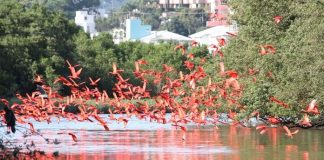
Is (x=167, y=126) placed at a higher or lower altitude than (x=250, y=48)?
lower

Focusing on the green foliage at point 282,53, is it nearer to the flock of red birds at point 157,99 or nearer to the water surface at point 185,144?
the flock of red birds at point 157,99

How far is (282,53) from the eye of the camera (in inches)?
1909

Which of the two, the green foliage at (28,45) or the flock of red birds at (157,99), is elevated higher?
the flock of red birds at (157,99)

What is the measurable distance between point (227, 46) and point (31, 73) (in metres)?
Answer: 38.8

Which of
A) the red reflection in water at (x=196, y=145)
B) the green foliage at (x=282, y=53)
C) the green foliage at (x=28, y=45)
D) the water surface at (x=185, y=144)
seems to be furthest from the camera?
the green foliage at (x=28, y=45)

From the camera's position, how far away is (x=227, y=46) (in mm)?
59750

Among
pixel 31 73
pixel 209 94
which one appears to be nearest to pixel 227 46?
pixel 209 94

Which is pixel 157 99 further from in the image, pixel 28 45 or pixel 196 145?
pixel 28 45

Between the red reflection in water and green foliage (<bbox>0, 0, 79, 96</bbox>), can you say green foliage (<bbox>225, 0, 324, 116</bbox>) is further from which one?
green foliage (<bbox>0, 0, 79, 96</bbox>)

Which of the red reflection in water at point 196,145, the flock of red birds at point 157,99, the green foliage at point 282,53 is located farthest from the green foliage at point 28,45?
the flock of red birds at point 157,99

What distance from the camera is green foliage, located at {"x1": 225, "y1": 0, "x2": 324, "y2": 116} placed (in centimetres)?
4422

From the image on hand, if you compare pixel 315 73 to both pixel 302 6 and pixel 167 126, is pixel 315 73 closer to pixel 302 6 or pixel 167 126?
pixel 302 6

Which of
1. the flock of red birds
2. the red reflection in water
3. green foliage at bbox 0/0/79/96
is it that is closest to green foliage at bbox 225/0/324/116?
the flock of red birds

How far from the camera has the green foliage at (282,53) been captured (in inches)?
1741
